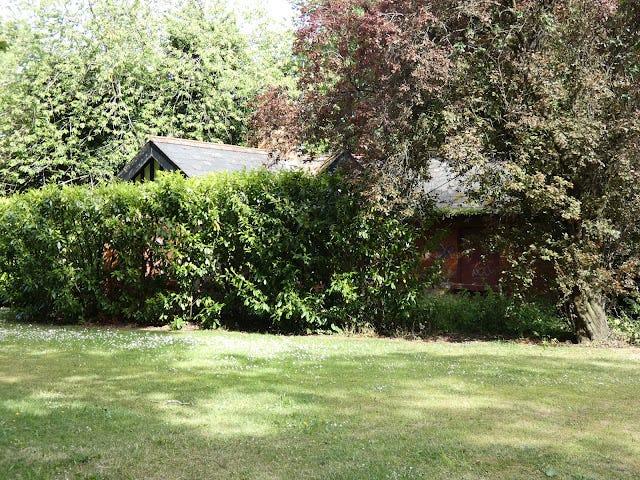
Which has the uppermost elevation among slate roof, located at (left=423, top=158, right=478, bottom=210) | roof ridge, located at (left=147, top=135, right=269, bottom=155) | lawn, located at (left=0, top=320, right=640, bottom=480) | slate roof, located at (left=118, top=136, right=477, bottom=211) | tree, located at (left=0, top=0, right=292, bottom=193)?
tree, located at (left=0, top=0, right=292, bottom=193)

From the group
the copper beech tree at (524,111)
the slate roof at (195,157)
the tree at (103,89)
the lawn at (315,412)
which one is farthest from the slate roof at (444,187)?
the tree at (103,89)

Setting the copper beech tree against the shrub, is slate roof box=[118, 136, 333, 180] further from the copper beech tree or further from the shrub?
the shrub

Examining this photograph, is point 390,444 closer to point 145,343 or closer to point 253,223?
point 145,343

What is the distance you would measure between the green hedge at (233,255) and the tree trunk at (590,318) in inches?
113

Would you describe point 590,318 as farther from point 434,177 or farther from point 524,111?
point 434,177

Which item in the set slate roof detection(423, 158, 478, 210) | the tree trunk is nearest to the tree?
slate roof detection(423, 158, 478, 210)

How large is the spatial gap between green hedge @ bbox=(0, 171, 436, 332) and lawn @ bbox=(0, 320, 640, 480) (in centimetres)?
236

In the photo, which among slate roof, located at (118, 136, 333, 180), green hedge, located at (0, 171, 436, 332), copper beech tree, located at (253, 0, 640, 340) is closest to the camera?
copper beech tree, located at (253, 0, 640, 340)

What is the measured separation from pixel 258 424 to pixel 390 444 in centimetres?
132

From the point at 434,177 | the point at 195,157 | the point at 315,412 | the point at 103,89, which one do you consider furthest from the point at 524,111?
the point at 103,89

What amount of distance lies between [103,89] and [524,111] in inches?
832

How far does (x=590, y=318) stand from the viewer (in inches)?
496

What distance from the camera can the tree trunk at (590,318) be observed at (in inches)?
493

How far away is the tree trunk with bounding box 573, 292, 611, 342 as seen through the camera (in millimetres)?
12531
